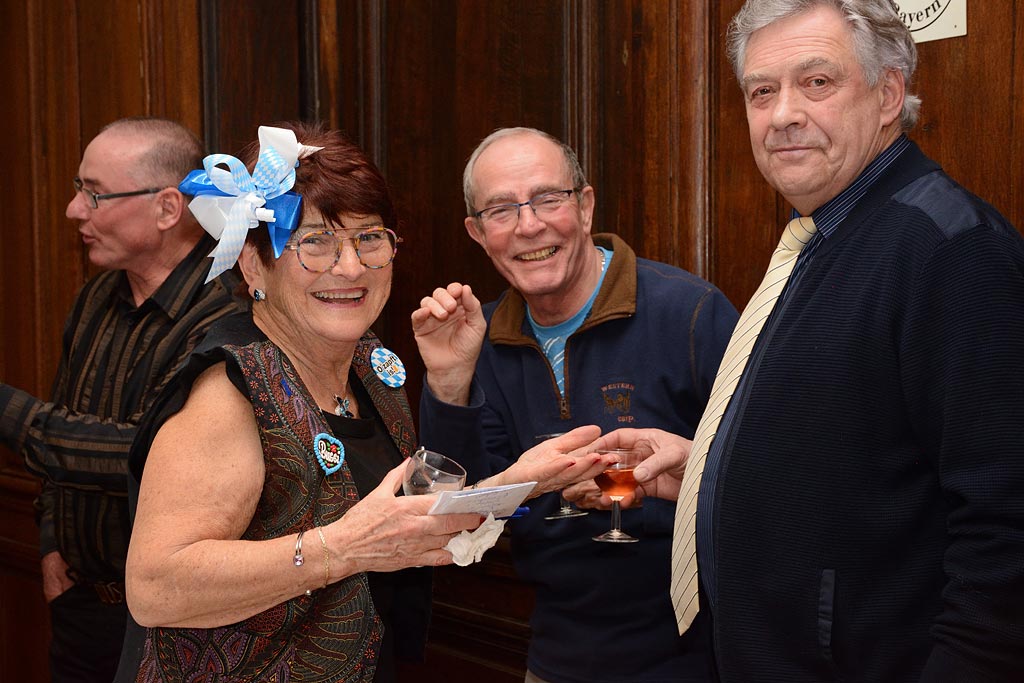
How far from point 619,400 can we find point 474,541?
701 millimetres

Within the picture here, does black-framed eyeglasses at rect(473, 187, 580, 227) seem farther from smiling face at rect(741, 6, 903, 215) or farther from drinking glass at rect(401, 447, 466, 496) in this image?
drinking glass at rect(401, 447, 466, 496)

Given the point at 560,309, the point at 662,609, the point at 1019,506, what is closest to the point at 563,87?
the point at 560,309

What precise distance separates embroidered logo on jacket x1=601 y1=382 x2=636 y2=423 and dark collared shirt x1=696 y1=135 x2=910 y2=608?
0.58 metres

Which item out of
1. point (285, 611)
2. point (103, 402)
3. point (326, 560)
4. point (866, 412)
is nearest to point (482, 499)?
point (326, 560)

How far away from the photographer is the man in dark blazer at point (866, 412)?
1.42 metres

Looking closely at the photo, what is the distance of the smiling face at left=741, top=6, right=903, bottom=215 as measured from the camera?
68.0 inches

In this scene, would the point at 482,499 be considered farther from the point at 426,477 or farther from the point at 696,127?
the point at 696,127

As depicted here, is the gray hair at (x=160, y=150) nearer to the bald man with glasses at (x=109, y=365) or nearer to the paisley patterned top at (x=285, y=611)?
the bald man with glasses at (x=109, y=365)

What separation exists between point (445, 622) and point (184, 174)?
172 cm

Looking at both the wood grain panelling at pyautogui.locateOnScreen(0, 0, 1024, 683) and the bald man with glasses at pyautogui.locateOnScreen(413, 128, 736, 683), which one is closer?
the bald man with glasses at pyautogui.locateOnScreen(413, 128, 736, 683)

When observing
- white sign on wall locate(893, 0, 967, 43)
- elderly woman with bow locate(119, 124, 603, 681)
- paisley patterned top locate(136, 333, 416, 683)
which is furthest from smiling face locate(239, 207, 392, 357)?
white sign on wall locate(893, 0, 967, 43)

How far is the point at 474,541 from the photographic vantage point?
1.81 meters

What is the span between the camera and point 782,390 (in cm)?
164

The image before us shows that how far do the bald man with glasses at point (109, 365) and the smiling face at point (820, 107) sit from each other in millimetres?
1640
